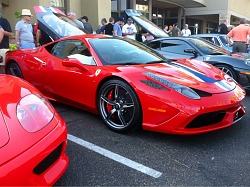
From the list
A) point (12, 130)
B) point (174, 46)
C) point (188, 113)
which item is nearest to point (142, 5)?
point (174, 46)

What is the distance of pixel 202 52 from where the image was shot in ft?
17.6

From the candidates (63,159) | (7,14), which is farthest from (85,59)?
(7,14)

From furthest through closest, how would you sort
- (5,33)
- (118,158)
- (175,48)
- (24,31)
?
(175,48) < (24,31) < (5,33) < (118,158)

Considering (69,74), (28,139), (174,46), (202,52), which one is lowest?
(28,139)

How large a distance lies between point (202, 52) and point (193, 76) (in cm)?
287

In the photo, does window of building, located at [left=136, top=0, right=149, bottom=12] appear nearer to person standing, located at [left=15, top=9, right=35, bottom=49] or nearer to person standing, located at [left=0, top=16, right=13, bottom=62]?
person standing, located at [left=15, top=9, right=35, bottom=49]

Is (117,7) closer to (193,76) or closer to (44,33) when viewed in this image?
(44,33)

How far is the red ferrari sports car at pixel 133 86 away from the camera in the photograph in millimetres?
2385

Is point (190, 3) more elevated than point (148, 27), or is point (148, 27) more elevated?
point (190, 3)

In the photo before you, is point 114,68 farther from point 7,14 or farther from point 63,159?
point 7,14

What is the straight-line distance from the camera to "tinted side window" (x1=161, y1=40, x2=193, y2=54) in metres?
5.74

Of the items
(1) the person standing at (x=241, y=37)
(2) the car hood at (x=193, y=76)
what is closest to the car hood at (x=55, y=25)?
(2) the car hood at (x=193, y=76)

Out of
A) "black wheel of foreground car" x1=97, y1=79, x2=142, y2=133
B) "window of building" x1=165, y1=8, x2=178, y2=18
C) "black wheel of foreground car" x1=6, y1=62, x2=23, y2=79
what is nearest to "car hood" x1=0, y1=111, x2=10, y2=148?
"black wheel of foreground car" x1=97, y1=79, x2=142, y2=133

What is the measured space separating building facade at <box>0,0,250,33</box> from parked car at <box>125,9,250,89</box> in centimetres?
599
